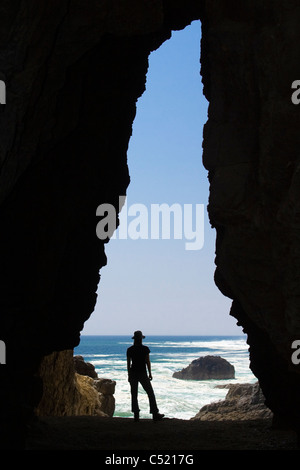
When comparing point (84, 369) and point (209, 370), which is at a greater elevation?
point (209, 370)

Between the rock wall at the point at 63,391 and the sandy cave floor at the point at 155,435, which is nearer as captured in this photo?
the sandy cave floor at the point at 155,435

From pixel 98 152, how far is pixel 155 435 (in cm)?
623

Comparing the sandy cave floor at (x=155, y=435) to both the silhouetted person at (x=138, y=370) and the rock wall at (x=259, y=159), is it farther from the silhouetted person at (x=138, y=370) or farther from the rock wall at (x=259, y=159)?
the rock wall at (x=259, y=159)

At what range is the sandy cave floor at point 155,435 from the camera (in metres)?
8.55

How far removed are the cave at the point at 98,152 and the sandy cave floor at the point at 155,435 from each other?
657 millimetres

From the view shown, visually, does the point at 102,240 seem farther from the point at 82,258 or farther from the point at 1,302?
the point at 1,302

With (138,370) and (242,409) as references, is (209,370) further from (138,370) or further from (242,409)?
(138,370)

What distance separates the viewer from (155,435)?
936 centimetres

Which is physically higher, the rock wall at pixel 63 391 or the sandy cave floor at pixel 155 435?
the rock wall at pixel 63 391

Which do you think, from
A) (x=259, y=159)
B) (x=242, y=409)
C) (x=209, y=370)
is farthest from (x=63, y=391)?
(x=209, y=370)

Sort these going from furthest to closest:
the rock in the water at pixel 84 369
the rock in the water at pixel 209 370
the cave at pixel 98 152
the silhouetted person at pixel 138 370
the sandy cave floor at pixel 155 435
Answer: the rock in the water at pixel 209 370, the rock in the water at pixel 84 369, the silhouetted person at pixel 138 370, the sandy cave floor at pixel 155 435, the cave at pixel 98 152

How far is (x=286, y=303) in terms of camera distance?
283 inches

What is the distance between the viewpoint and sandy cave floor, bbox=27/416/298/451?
28.0ft

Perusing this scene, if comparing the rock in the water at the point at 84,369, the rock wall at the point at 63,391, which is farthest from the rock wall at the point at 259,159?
the rock in the water at the point at 84,369
